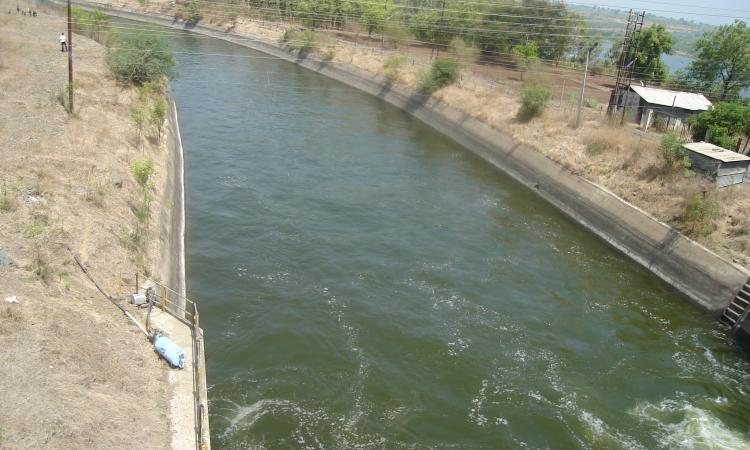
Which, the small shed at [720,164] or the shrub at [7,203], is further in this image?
the small shed at [720,164]

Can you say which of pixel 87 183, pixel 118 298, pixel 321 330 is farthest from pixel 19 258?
pixel 321 330

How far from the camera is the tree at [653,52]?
6750 cm

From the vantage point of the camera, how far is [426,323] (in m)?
23.0

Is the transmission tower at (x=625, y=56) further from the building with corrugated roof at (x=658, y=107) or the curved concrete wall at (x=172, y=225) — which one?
the curved concrete wall at (x=172, y=225)

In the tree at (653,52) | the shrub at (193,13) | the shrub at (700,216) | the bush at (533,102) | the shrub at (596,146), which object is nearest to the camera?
the shrub at (700,216)

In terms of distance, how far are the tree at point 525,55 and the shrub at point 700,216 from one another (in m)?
40.8

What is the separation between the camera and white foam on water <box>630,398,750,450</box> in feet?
60.5

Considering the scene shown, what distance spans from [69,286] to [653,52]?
69.9 meters

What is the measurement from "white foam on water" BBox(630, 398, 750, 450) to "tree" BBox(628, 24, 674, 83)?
189 feet

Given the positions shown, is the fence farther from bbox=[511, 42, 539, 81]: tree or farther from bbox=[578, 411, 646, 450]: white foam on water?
bbox=[511, 42, 539, 81]: tree

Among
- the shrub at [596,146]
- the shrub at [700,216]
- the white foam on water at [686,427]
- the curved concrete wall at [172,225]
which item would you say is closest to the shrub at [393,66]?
the shrub at [596,146]

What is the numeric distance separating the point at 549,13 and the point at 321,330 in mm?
73223

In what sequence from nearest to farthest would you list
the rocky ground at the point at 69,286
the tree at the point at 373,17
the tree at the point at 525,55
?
the rocky ground at the point at 69,286 < the tree at the point at 525,55 < the tree at the point at 373,17

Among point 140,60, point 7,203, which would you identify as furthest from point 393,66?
point 7,203
